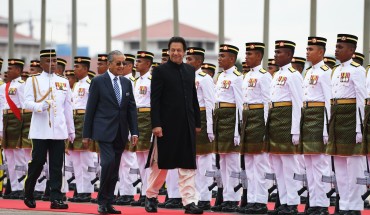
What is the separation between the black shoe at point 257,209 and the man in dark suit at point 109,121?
1954 mm

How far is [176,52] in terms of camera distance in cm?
1602

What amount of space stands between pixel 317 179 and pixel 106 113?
115 inches

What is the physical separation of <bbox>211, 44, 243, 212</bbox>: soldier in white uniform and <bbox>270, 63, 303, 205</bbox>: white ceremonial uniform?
99 centimetres

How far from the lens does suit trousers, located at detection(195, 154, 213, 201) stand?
17.8 m

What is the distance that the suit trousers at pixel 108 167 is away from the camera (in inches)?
624

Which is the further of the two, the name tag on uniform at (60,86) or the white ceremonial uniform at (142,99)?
the white ceremonial uniform at (142,99)

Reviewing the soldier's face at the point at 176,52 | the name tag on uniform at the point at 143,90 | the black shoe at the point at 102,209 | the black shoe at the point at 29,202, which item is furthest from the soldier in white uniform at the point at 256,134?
the black shoe at the point at 29,202

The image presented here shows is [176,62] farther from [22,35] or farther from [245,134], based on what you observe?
[22,35]

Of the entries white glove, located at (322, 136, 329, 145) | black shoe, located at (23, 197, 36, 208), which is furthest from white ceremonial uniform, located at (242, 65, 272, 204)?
black shoe, located at (23, 197, 36, 208)

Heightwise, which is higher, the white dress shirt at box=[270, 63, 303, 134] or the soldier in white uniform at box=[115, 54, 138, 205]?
the white dress shirt at box=[270, 63, 303, 134]

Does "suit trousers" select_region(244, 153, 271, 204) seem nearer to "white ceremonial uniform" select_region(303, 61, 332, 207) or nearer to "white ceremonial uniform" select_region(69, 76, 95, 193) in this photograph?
"white ceremonial uniform" select_region(303, 61, 332, 207)

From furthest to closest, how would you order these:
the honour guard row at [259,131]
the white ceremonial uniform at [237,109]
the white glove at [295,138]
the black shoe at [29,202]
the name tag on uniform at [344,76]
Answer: the white ceremonial uniform at [237,109], the black shoe at [29,202], the white glove at [295,138], the honour guard row at [259,131], the name tag on uniform at [344,76]

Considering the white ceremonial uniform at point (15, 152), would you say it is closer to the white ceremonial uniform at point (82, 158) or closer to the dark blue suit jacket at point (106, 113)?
the white ceremonial uniform at point (82, 158)

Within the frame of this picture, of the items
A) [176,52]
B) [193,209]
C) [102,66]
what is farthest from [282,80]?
[102,66]
